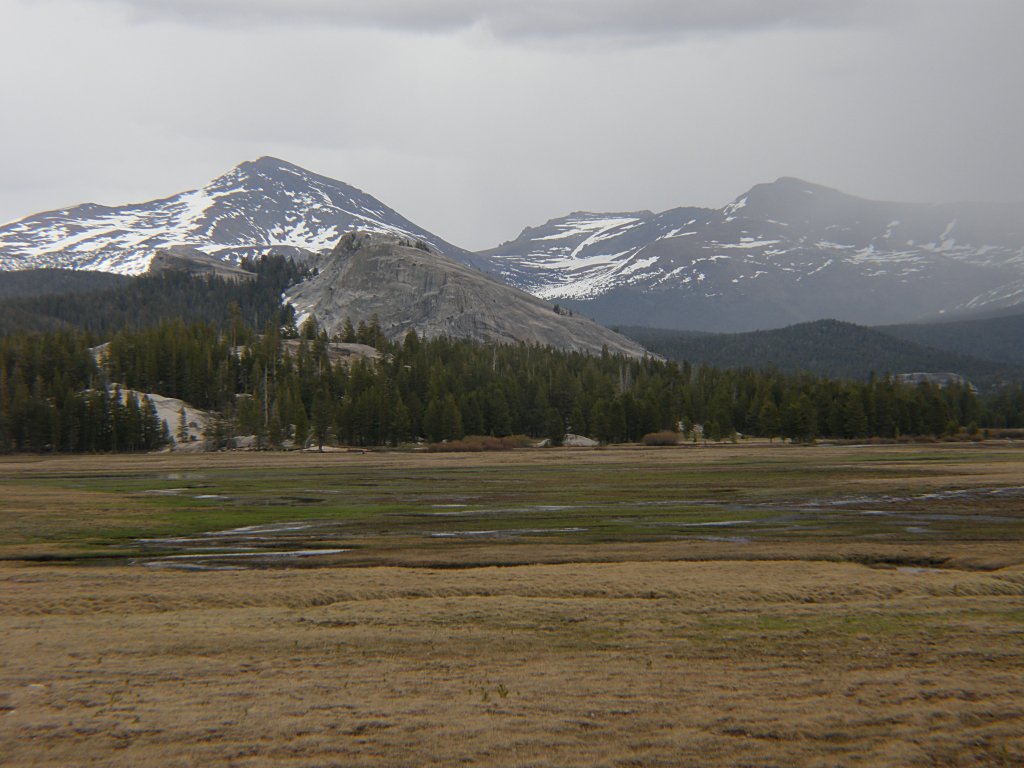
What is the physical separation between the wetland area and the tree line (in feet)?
288

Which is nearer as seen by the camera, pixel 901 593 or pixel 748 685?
pixel 748 685

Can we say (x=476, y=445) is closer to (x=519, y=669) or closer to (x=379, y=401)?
(x=379, y=401)

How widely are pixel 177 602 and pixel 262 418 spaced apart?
117m

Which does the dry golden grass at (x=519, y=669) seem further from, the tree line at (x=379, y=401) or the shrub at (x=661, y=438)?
the shrub at (x=661, y=438)

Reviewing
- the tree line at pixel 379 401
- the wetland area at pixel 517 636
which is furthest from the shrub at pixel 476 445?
the wetland area at pixel 517 636

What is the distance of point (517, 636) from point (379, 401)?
118m

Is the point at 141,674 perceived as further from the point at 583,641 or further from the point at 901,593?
the point at 901,593

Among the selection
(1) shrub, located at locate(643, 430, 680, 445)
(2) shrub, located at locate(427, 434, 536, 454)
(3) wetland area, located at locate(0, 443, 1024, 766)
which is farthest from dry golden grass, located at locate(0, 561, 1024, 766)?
(1) shrub, located at locate(643, 430, 680, 445)

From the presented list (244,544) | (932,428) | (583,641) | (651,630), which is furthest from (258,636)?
(932,428)

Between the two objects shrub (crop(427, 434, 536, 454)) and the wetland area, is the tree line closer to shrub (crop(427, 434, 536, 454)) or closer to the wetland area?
shrub (crop(427, 434, 536, 454))

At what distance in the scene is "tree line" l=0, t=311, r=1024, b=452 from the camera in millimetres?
129250

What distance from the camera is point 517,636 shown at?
20.6 metres

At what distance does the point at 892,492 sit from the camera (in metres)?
54.8

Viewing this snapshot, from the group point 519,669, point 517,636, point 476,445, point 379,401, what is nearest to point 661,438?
point 476,445
